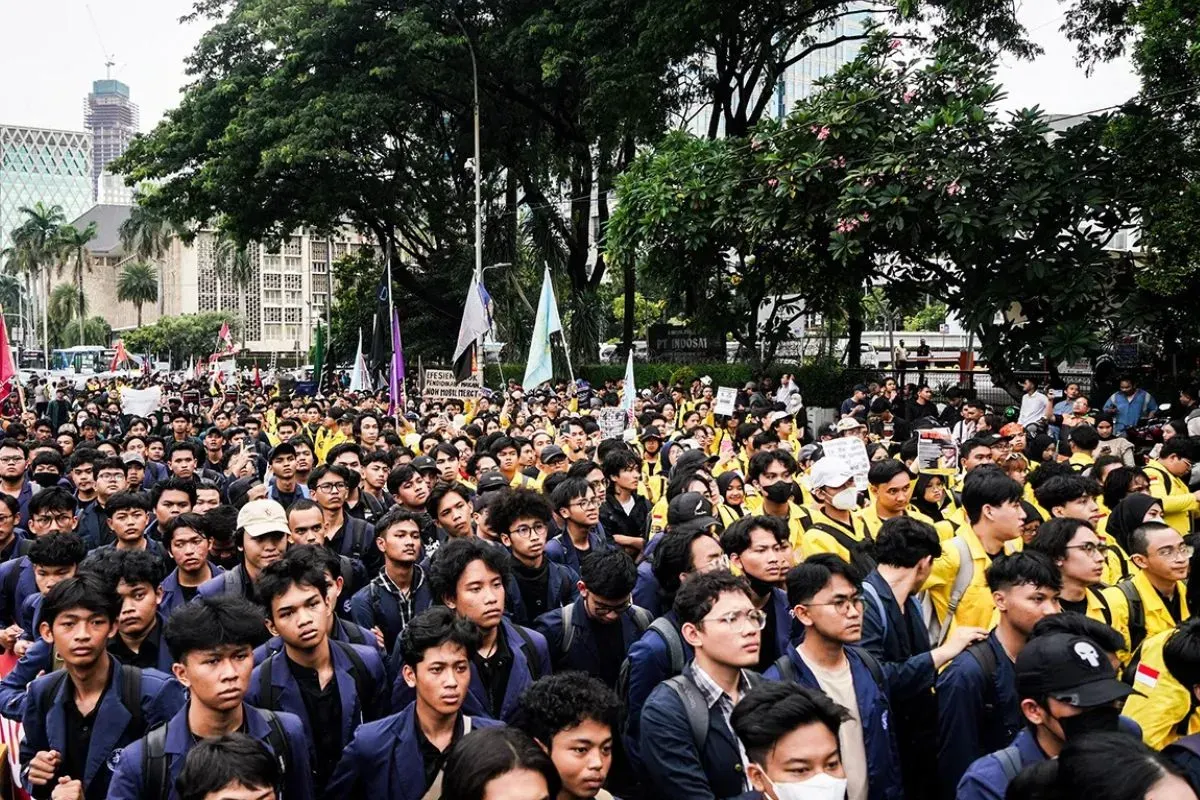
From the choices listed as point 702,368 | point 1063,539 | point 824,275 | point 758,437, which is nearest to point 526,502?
point 1063,539

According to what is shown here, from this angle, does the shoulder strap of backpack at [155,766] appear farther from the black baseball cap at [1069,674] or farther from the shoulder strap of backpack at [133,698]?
the black baseball cap at [1069,674]

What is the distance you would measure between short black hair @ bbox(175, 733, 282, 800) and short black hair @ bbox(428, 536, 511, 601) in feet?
5.34

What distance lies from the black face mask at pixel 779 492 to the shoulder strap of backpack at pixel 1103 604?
6.31ft

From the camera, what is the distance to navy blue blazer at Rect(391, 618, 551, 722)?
3.96 meters

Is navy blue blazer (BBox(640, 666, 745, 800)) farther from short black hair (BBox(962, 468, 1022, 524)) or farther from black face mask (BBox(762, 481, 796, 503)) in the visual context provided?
black face mask (BBox(762, 481, 796, 503))

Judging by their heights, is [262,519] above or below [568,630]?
above

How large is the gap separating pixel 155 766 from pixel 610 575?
1.91m

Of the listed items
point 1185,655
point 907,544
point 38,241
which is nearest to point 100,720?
point 907,544

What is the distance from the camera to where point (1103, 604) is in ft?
15.1

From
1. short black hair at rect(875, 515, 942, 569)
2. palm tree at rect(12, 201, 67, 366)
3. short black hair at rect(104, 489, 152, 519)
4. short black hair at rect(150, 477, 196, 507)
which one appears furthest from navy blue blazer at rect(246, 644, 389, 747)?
palm tree at rect(12, 201, 67, 366)

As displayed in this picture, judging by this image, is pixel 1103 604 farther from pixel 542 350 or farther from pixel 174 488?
pixel 542 350

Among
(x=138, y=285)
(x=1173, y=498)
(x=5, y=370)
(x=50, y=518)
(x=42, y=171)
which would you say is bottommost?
(x=50, y=518)

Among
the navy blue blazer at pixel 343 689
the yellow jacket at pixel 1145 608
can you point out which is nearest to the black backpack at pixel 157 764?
the navy blue blazer at pixel 343 689

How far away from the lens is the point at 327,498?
273 inches
